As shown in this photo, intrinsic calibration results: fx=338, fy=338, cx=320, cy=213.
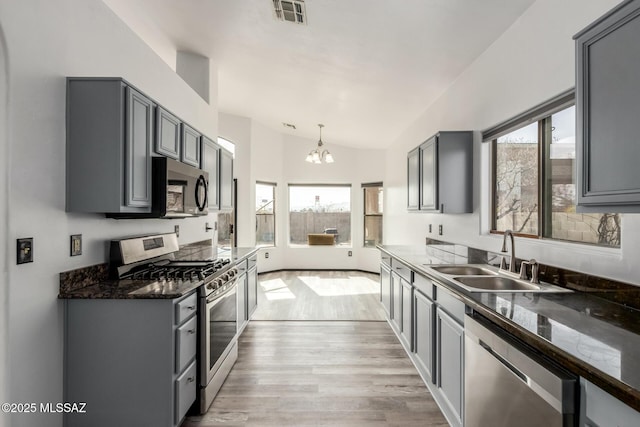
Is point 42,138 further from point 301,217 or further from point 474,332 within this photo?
point 301,217

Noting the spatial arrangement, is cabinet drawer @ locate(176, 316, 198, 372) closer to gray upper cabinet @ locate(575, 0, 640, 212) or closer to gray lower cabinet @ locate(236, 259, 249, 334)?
gray lower cabinet @ locate(236, 259, 249, 334)

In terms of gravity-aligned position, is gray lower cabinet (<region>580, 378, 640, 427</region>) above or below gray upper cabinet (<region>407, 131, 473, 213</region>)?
below

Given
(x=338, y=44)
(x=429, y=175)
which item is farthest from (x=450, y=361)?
(x=338, y=44)

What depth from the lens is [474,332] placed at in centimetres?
166

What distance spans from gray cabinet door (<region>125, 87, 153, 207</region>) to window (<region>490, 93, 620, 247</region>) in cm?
256

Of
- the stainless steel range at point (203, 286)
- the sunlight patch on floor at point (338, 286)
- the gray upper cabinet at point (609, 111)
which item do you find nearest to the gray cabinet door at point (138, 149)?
the stainless steel range at point (203, 286)

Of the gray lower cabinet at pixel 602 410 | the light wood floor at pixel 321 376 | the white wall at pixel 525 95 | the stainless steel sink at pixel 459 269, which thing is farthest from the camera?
the stainless steel sink at pixel 459 269

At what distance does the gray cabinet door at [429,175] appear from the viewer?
327cm

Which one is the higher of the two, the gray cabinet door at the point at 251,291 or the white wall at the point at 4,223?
the white wall at the point at 4,223

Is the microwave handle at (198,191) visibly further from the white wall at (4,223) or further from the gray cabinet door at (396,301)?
the gray cabinet door at (396,301)

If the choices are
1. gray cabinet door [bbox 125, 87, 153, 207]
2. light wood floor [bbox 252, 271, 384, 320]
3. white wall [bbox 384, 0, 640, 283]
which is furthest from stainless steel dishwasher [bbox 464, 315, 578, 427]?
light wood floor [bbox 252, 271, 384, 320]

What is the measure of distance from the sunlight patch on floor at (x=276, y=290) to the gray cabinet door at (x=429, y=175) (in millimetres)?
2695

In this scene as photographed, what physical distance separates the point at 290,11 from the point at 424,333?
275 cm

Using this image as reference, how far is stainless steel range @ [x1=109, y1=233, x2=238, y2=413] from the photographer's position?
2229 mm
